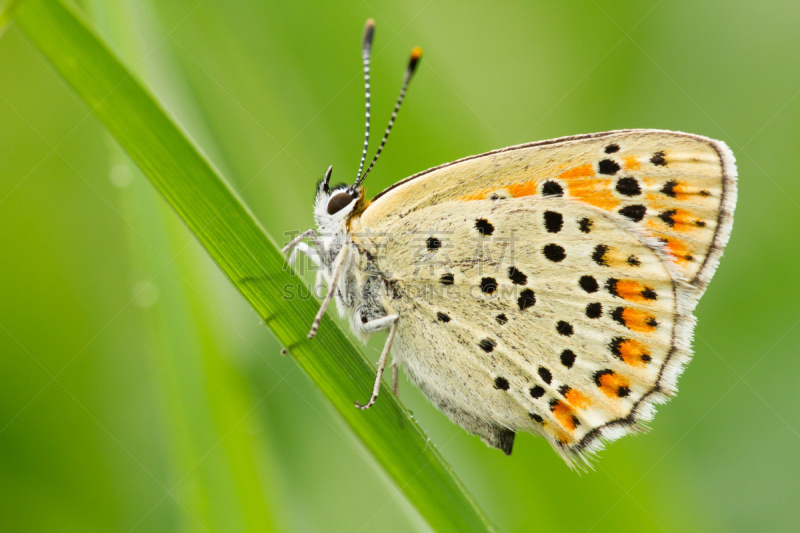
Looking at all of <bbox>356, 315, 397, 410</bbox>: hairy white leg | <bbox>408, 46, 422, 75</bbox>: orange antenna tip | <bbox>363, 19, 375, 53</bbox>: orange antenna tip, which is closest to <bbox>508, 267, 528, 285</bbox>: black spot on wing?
<bbox>356, 315, 397, 410</bbox>: hairy white leg

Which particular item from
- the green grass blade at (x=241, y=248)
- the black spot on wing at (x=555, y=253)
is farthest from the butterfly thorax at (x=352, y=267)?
the black spot on wing at (x=555, y=253)

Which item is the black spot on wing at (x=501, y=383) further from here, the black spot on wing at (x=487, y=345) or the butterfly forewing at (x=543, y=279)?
the black spot on wing at (x=487, y=345)

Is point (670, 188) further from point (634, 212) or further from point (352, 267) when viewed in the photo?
point (352, 267)

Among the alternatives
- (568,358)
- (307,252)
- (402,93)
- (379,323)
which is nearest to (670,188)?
(568,358)

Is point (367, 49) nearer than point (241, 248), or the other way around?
point (241, 248)

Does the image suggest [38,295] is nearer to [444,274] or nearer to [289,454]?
[289,454]

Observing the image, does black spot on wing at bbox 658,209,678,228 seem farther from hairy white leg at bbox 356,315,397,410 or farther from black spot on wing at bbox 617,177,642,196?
hairy white leg at bbox 356,315,397,410
